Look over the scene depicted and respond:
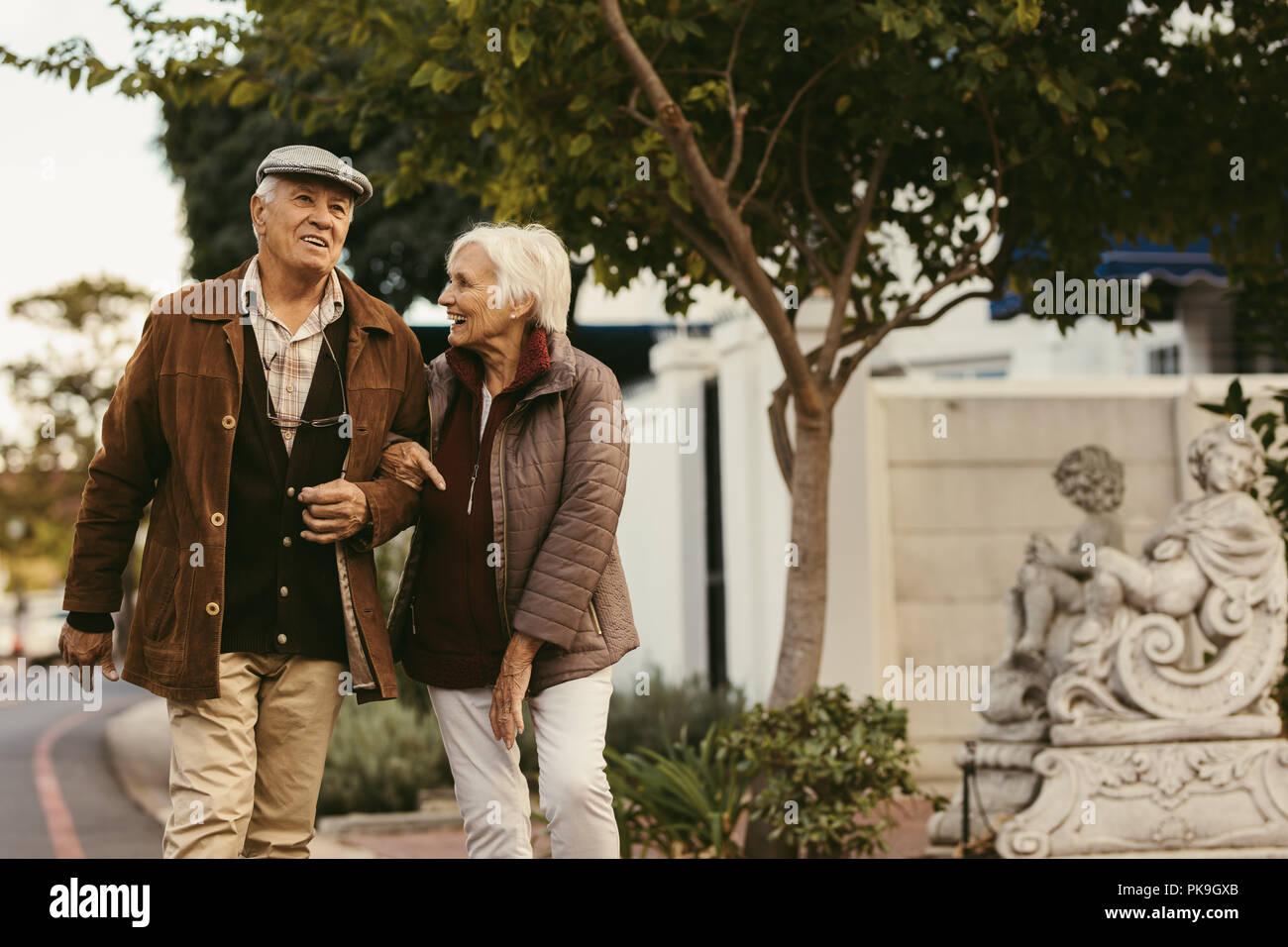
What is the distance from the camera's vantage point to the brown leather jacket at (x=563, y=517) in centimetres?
338

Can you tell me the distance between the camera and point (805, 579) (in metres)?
5.99

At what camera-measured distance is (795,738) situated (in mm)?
5777

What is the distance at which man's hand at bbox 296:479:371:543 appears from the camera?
10.9 ft

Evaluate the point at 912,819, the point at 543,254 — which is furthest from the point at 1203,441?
the point at 543,254

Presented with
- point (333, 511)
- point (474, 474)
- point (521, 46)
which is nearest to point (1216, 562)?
point (521, 46)

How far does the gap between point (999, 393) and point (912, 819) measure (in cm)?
277

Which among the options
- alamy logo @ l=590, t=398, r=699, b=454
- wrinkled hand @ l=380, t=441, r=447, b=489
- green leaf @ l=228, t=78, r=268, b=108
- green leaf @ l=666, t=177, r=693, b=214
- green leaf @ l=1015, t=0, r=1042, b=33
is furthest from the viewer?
alamy logo @ l=590, t=398, r=699, b=454

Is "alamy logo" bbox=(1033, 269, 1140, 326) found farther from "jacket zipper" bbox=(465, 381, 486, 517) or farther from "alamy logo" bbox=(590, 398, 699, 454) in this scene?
"jacket zipper" bbox=(465, 381, 486, 517)

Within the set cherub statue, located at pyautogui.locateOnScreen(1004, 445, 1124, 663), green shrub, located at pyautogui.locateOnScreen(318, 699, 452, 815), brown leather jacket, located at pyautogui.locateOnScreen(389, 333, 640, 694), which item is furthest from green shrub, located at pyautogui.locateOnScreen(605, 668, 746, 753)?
brown leather jacket, located at pyautogui.locateOnScreen(389, 333, 640, 694)

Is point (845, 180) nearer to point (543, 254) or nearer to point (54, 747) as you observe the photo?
point (543, 254)

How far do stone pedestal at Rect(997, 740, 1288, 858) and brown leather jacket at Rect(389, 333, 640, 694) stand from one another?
3.05 meters

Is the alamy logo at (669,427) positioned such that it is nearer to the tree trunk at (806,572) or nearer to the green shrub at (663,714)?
the green shrub at (663,714)
